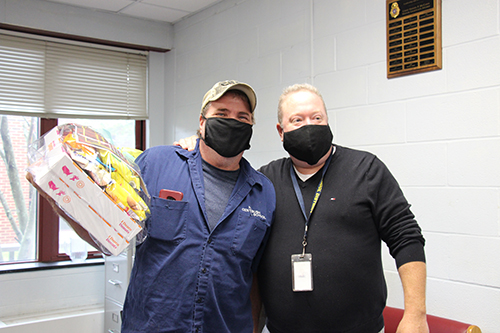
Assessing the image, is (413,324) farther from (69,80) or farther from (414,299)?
(69,80)

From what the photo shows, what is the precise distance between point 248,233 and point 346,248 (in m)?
0.37

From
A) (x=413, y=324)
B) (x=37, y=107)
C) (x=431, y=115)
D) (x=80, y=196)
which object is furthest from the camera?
(x=37, y=107)

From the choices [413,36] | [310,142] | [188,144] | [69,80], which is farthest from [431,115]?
[69,80]

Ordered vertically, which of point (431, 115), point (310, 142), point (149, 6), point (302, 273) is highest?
point (149, 6)

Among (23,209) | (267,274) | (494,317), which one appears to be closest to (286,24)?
(267,274)

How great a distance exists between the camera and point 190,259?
1537 mm

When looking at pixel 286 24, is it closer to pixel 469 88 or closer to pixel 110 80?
pixel 469 88

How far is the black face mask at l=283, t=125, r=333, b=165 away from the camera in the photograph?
1.70 m

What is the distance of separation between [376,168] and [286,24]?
1845 mm

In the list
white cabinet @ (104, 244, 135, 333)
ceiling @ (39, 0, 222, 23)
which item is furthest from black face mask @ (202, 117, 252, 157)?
ceiling @ (39, 0, 222, 23)

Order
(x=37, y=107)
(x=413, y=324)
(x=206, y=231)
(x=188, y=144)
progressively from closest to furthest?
(x=413, y=324)
(x=206, y=231)
(x=188, y=144)
(x=37, y=107)

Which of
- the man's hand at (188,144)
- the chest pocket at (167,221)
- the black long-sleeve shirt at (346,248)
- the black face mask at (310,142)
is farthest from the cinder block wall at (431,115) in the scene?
the chest pocket at (167,221)

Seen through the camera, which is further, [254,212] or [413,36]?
[413,36]

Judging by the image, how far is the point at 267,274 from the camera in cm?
173
